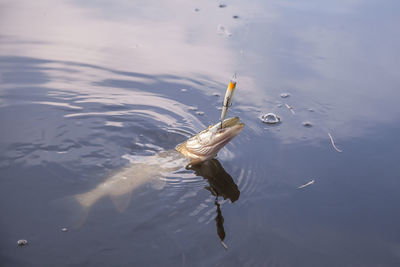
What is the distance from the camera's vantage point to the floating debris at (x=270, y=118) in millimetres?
4246

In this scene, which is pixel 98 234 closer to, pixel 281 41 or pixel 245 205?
pixel 245 205

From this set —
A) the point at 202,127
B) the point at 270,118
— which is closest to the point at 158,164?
the point at 202,127

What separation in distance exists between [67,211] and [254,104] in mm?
2439

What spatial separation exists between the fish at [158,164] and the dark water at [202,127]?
0.28 ft

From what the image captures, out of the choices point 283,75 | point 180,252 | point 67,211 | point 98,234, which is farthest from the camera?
point 283,75

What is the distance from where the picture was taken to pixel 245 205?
3.08 metres

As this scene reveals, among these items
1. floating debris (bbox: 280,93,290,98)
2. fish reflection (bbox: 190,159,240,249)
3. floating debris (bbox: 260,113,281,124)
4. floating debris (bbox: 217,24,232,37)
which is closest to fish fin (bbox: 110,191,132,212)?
fish reflection (bbox: 190,159,240,249)

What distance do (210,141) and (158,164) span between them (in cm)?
58

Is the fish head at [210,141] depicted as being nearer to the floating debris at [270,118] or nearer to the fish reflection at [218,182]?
the fish reflection at [218,182]

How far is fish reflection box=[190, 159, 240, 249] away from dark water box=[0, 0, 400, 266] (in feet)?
0.05

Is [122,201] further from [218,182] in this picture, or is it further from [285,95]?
[285,95]

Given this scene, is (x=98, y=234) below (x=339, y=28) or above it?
below

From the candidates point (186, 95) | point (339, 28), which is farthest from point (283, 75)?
point (339, 28)

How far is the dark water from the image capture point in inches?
108
